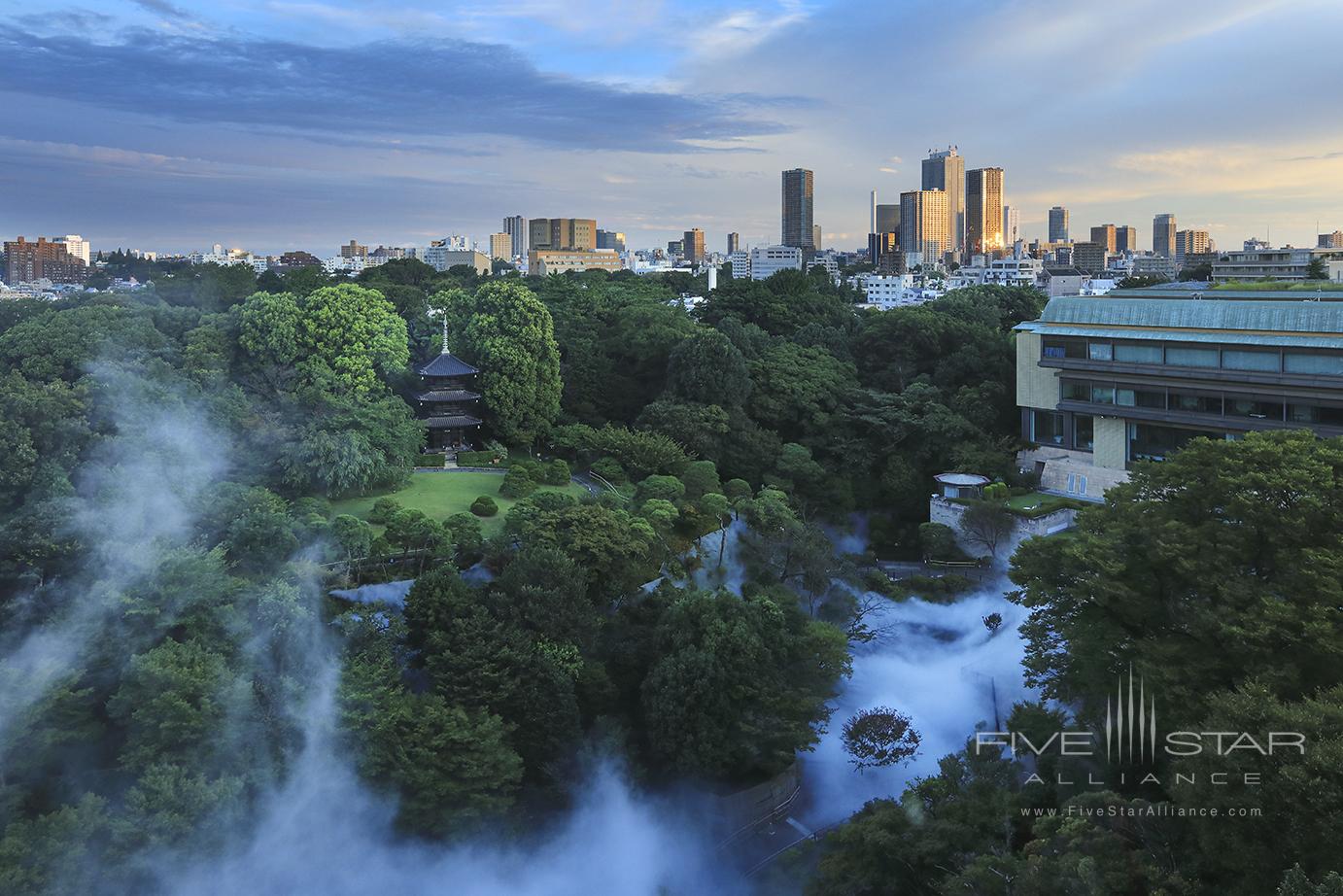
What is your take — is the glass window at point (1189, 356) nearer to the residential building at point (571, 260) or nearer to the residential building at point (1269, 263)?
the residential building at point (1269, 263)

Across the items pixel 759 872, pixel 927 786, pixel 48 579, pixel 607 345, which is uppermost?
pixel 607 345

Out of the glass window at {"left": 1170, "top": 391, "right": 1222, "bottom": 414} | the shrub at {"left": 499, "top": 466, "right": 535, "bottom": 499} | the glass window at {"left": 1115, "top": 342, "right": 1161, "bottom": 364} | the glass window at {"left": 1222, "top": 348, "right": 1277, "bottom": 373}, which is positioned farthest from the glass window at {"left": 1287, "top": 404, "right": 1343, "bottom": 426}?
the shrub at {"left": 499, "top": 466, "right": 535, "bottom": 499}

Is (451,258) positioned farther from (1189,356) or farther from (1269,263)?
(1189,356)

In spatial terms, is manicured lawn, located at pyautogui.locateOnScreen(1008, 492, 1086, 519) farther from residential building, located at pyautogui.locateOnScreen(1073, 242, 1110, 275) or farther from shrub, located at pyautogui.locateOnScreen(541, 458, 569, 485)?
residential building, located at pyautogui.locateOnScreen(1073, 242, 1110, 275)

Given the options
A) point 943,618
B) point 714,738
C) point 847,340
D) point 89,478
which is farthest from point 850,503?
point 89,478

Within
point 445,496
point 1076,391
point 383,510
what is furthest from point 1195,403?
point 383,510

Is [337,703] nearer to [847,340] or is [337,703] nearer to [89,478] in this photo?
[89,478]
